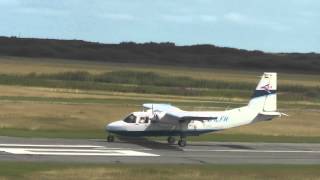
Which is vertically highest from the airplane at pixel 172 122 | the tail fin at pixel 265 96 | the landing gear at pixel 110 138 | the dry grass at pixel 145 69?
the dry grass at pixel 145 69

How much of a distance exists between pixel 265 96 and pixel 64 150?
16.5 meters

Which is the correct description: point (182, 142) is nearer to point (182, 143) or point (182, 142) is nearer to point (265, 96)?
point (182, 143)

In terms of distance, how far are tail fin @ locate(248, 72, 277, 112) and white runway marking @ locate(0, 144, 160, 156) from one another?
1270cm

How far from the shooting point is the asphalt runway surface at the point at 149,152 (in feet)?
114

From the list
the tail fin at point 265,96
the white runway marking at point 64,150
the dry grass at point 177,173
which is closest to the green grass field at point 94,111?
the tail fin at point 265,96

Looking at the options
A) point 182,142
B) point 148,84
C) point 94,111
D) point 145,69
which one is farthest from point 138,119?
point 145,69

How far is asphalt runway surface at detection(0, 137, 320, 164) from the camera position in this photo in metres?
34.7

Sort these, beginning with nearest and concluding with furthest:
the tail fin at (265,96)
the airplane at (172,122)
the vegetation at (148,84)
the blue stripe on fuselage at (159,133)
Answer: the blue stripe on fuselage at (159,133)
the airplane at (172,122)
the tail fin at (265,96)
the vegetation at (148,84)

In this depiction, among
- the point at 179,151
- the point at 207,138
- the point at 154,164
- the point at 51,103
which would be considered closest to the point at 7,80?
the point at 51,103

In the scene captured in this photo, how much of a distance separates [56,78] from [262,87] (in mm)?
66660

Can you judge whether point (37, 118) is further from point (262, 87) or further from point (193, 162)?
point (193, 162)

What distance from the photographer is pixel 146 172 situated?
1155 inches

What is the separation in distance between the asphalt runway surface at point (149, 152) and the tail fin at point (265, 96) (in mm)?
2936

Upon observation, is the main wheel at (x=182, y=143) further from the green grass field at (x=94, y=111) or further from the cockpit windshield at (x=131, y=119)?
the green grass field at (x=94, y=111)
